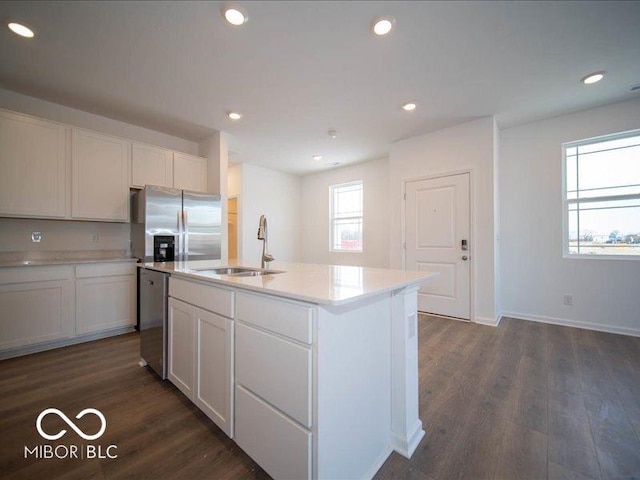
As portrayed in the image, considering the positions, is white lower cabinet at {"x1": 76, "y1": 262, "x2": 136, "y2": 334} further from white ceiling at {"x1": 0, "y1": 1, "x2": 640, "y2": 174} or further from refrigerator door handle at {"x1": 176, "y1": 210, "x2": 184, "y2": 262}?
white ceiling at {"x1": 0, "y1": 1, "x2": 640, "y2": 174}

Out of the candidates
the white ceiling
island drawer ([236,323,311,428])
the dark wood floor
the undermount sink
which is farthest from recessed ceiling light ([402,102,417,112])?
island drawer ([236,323,311,428])

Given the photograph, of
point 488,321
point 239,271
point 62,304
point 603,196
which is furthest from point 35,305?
point 603,196

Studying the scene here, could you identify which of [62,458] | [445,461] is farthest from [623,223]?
[62,458]

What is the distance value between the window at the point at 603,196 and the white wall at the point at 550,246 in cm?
12

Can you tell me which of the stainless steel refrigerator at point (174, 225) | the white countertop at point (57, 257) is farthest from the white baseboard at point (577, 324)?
the white countertop at point (57, 257)

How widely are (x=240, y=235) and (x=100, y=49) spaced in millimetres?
3531

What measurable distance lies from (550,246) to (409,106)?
102 inches

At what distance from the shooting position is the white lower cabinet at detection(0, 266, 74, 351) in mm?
2367

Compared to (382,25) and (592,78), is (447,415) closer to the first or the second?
(382,25)

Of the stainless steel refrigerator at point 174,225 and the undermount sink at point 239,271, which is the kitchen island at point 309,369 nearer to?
the undermount sink at point 239,271

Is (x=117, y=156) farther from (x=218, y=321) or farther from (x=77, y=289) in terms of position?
(x=218, y=321)

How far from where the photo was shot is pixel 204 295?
1.52 metres

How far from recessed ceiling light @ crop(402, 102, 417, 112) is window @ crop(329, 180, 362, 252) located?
234 cm

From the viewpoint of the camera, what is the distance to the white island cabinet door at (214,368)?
135 centimetres
